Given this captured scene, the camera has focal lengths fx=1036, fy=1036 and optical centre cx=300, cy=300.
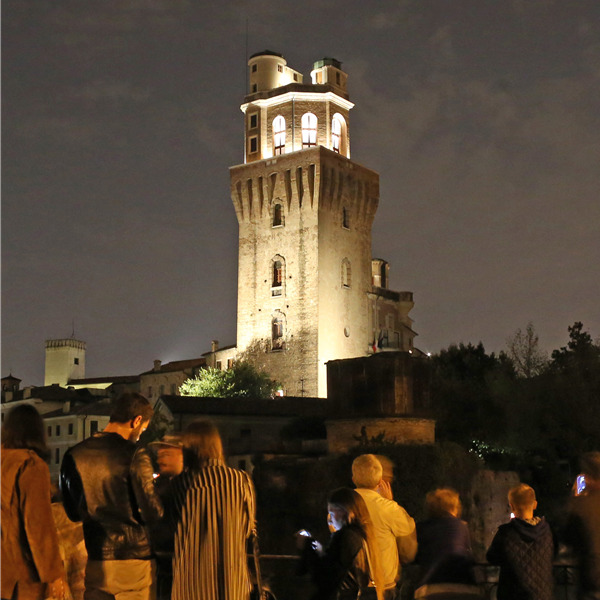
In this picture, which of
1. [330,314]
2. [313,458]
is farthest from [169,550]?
[330,314]

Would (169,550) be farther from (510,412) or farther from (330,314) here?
(330,314)

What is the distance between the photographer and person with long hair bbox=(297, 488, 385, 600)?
6.68 metres

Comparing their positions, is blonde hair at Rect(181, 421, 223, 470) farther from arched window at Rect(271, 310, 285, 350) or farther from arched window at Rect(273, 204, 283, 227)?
arched window at Rect(273, 204, 283, 227)

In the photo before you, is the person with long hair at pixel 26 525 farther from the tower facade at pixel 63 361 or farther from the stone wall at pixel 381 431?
the tower facade at pixel 63 361

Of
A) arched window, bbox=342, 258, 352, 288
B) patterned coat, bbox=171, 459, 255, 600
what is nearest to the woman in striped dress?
patterned coat, bbox=171, 459, 255, 600

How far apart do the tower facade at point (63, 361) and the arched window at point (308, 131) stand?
1374 inches

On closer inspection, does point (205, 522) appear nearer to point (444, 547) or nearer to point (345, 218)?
point (444, 547)

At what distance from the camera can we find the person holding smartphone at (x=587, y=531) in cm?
704

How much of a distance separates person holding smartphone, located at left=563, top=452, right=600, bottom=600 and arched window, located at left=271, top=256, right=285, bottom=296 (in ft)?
164

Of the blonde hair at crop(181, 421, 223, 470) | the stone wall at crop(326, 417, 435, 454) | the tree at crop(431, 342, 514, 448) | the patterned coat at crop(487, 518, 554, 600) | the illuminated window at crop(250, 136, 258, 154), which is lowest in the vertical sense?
the patterned coat at crop(487, 518, 554, 600)

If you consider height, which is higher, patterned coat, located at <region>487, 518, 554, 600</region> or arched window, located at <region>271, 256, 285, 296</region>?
arched window, located at <region>271, 256, 285, 296</region>

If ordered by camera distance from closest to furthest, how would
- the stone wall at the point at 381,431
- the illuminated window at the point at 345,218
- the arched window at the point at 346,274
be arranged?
the stone wall at the point at 381,431 → the arched window at the point at 346,274 → the illuminated window at the point at 345,218

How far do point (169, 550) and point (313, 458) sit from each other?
29318 millimetres

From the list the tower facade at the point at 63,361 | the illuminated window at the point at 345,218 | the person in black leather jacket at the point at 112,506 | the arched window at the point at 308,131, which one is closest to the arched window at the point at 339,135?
the arched window at the point at 308,131
